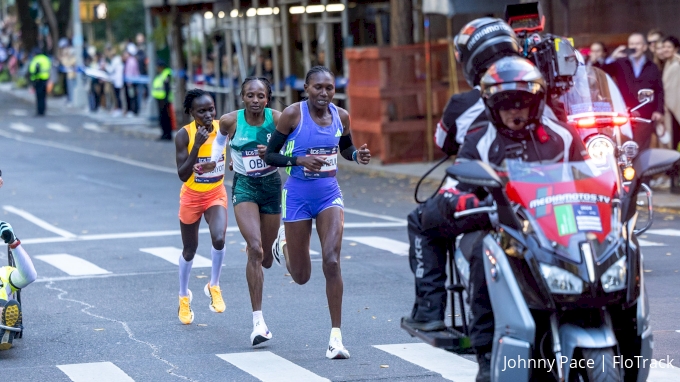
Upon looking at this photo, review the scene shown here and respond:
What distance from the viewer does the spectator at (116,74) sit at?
134 feet

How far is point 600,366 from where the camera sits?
5086mm

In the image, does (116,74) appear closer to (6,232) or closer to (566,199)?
(6,232)

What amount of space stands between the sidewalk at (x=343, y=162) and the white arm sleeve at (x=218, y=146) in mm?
7572

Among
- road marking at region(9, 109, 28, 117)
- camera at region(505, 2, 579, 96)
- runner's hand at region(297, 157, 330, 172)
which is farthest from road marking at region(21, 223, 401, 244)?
road marking at region(9, 109, 28, 117)

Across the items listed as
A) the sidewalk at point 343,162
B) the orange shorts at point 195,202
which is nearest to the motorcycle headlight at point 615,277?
the orange shorts at point 195,202

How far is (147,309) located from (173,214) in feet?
23.0

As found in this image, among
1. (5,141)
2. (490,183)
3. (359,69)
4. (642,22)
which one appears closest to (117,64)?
(5,141)

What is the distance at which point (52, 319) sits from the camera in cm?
1000

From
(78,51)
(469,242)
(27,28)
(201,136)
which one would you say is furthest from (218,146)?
(27,28)

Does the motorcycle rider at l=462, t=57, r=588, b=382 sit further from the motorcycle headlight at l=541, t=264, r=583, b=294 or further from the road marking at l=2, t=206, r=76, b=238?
the road marking at l=2, t=206, r=76, b=238

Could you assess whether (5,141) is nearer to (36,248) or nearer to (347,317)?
(36,248)

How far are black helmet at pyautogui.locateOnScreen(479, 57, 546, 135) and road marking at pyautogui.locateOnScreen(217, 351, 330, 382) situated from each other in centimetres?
253

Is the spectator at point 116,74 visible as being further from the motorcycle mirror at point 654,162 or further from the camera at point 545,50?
the motorcycle mirror at point 654,162

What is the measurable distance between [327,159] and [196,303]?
8.74 ft
